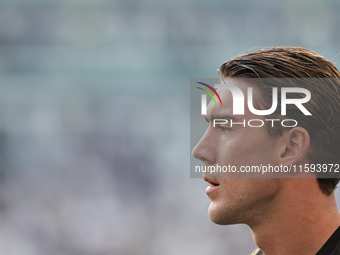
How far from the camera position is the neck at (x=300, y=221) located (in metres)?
1.40

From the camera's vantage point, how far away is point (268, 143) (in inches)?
56.7

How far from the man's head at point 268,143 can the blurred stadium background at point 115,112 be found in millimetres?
5403

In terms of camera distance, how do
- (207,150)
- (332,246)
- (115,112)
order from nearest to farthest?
(332,246) → (207,150) → (115,112)

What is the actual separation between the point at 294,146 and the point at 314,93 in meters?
0.16

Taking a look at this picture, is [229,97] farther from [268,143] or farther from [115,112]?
[115,112]

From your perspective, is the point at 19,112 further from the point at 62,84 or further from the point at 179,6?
the point at 179,6

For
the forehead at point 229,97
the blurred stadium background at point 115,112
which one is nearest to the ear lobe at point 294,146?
the forehead at point 229,97

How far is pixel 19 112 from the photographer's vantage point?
25.1ft

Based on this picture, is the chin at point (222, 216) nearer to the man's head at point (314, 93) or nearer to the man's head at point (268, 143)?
the man's head at point (268, 143)

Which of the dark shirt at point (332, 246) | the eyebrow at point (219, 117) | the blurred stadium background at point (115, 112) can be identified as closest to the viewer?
the dark shirt at point (332, 246)

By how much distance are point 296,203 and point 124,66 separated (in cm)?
711

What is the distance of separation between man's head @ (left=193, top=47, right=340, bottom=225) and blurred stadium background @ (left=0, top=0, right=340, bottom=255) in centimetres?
540

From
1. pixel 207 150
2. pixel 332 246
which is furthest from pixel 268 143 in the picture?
pixel 332 246

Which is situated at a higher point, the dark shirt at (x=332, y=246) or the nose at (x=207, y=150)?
the nose at (x=207, y=150)
